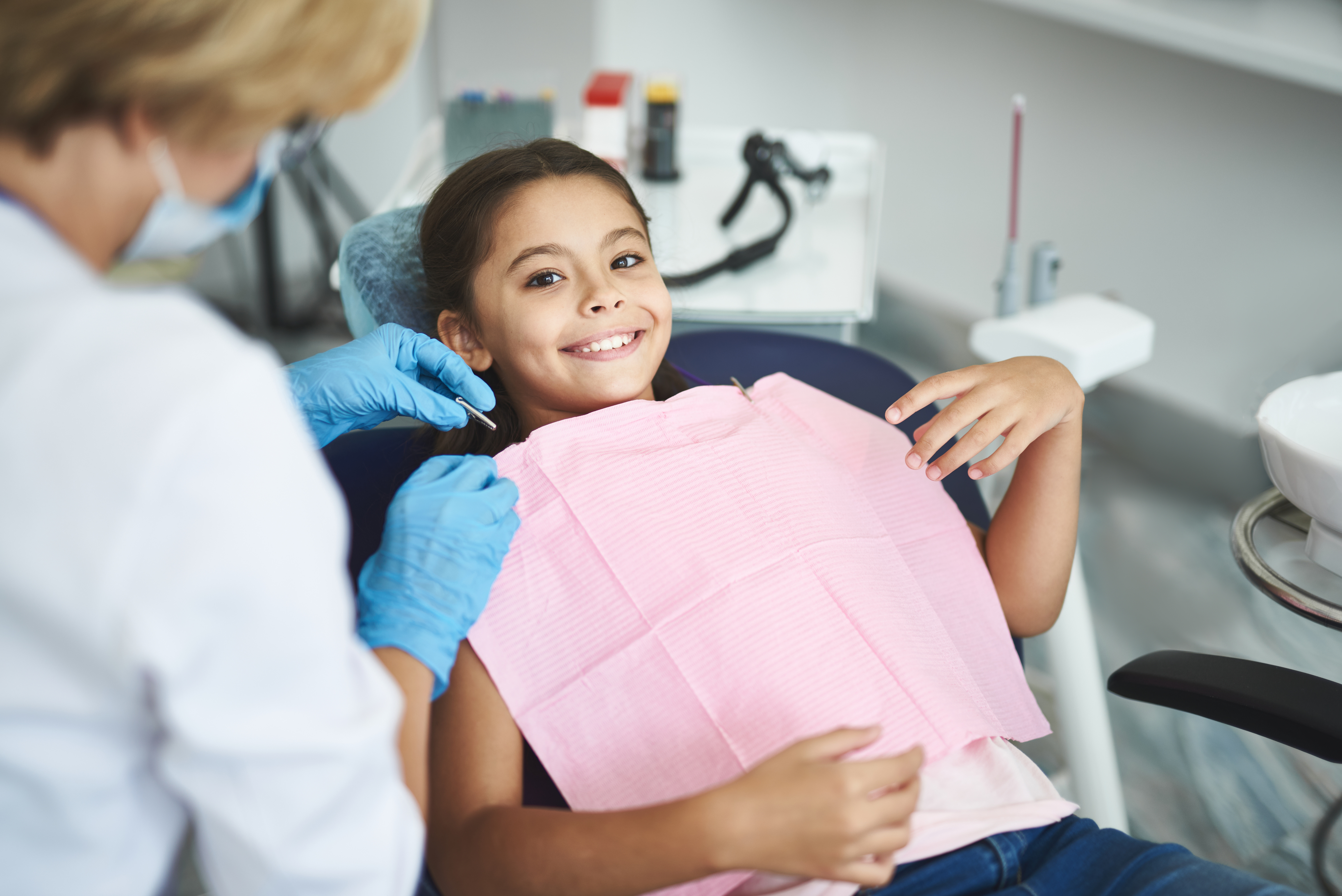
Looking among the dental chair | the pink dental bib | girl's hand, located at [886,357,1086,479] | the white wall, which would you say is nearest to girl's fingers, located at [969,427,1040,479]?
girl's hand, located at [886,357,1086,479]

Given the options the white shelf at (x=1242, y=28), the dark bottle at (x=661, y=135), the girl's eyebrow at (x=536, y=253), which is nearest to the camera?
the girl's eyebrow at (x=536, y=253)

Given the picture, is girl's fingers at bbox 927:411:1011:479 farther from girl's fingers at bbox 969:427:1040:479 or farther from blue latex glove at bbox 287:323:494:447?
blue latex glove at bbox 287:323:494:447

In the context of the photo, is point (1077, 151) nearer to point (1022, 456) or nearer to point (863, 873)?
point (1022, 456)

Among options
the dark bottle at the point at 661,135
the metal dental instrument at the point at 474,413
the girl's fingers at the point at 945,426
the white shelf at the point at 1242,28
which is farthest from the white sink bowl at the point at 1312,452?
the dark bottle at the point at 661,135

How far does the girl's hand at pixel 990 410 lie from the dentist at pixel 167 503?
0.59 m

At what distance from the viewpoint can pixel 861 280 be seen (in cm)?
157

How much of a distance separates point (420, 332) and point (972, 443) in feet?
2.11

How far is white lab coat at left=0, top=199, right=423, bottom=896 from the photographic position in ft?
1.59

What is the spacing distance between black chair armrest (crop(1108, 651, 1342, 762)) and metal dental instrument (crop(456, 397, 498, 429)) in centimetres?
64

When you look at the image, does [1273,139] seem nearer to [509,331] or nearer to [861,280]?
[861,280]

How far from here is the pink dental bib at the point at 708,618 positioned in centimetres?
89

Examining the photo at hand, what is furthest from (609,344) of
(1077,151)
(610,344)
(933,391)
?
(1077,151)

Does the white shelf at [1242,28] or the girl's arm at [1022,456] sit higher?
the white shelf at [1242,28]

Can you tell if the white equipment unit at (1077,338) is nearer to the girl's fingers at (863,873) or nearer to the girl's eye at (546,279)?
the girl's eye at (546,279)
